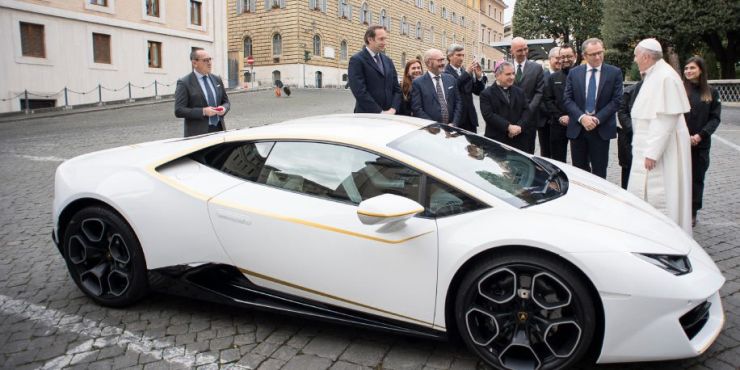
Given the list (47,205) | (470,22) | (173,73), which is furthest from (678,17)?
(470,22)

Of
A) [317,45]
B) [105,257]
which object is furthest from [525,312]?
[317,45]

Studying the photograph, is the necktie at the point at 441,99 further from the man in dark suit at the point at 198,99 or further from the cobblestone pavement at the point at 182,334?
the cobblestone pavement at the point at 182,334

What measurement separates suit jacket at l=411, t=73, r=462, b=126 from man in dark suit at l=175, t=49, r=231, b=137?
7.21 ft

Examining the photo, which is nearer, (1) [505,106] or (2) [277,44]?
(1) [505,106]

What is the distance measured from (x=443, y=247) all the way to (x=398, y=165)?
547 millimetres

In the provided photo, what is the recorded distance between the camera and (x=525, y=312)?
277 cm

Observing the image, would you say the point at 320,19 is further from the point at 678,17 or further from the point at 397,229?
the point at 397,229

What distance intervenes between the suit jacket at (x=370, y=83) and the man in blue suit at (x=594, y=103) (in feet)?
6.62

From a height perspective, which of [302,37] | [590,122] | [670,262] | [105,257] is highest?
[302,37]

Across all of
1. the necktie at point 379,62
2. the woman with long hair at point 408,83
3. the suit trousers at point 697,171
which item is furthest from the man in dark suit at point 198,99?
the suit trousers at point 697,171

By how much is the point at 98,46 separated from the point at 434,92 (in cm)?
2537

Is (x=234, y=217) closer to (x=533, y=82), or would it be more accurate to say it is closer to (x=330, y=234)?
(x=330, y=234)

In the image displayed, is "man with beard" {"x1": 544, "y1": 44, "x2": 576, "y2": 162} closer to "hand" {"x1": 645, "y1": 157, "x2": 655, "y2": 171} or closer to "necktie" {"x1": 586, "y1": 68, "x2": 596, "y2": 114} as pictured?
"necktie" {"x1": 586, "y1": 68, "x2": 596, "y2": 114}

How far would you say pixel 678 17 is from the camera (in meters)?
26.8
